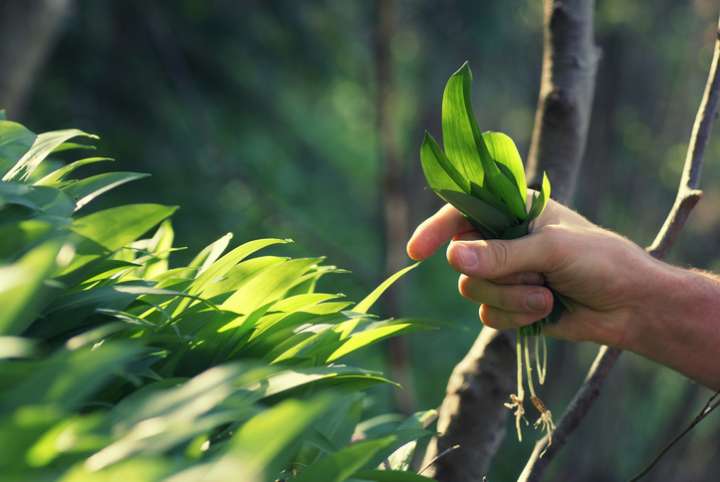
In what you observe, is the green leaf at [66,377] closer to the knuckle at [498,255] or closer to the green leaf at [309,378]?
the green leaf at [309,378]

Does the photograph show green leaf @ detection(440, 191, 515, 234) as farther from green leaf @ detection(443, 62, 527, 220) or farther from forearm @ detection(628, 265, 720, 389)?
forearm @ detection(628, 265, 720, 389)

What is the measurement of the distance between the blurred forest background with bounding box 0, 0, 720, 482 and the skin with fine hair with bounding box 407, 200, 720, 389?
494cm

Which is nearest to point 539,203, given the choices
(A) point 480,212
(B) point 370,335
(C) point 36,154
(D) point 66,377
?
(A) point 480,212

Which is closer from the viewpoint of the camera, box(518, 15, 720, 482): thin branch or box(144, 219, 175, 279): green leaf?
box(144, 219, 175, 279): green leaf

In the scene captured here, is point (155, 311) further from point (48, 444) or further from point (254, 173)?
point (254, 173)

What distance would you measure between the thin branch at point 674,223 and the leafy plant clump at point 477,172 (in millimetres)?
142

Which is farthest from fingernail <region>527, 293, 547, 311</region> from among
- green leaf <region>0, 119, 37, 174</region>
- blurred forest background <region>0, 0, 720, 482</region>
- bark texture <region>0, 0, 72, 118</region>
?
blurred forest background <region>0, 0, 720, 482</region>

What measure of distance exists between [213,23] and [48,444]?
29.5 feet

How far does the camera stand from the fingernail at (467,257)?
5.24 ft

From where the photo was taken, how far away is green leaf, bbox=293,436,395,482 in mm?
942

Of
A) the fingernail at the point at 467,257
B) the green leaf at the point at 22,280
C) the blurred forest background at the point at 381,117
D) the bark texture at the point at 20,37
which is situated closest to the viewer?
the green leaf at the point at 22,280

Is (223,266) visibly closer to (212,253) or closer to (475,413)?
(212,253)

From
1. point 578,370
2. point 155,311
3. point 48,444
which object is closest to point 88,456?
point 48,444

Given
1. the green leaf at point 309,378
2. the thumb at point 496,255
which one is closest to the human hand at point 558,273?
the thumb at point 496,255
